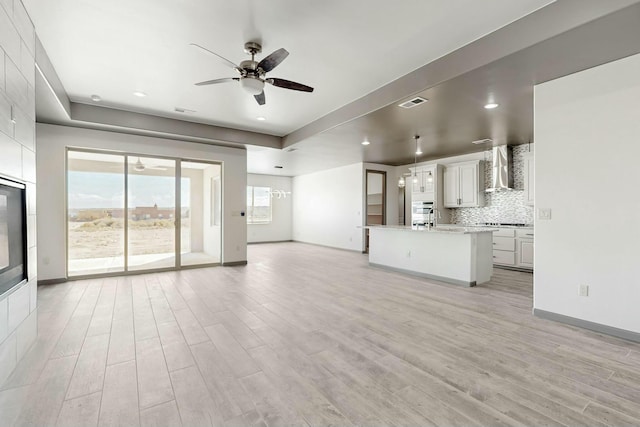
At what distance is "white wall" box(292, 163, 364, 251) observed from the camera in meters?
8.99

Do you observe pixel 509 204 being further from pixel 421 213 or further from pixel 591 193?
pixel 591 193

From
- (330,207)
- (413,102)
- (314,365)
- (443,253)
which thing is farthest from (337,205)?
(314,365)

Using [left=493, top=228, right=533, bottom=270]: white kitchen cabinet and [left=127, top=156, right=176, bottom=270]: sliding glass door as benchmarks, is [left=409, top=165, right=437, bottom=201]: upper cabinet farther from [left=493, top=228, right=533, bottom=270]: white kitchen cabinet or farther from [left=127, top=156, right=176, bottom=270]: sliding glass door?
[left=127, top=156, right=176, bottom=270]: sliding glass door

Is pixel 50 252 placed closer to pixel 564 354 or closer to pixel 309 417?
pixel 309 417

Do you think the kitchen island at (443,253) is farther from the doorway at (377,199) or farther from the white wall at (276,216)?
the white wall at (276,216)

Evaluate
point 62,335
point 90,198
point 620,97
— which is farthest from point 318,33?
point 90,198

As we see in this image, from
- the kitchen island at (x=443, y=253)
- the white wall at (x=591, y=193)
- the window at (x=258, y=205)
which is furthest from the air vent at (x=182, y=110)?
the window at (x=258, y=205)

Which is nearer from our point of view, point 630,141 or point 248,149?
point 630,141

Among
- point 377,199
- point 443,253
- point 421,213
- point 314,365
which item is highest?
point 377,199

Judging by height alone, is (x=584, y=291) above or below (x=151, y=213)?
below

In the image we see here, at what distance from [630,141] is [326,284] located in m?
4.08

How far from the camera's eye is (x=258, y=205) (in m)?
11.2

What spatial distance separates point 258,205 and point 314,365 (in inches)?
366

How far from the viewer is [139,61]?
11.3 ft
